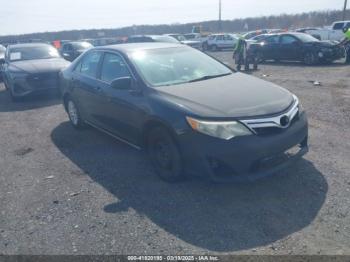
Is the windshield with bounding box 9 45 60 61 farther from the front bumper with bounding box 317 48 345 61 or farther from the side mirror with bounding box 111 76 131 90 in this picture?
the front bumper with bounding box 317 48 345 61

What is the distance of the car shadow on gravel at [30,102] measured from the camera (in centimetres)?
944

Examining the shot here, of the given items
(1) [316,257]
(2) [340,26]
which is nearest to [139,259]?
(1) [316,257]

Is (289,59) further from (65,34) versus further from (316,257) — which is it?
(65,34)

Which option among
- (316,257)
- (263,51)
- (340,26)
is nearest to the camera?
(316,257)

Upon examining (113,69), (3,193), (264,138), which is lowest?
(3,193)

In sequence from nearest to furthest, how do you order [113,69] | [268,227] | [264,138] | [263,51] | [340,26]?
[268,227] → [264,138] → [113,69] → [263,51] → [340,26]

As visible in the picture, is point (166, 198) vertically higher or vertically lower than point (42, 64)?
lower

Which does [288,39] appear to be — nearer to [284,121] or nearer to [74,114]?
[74,114]

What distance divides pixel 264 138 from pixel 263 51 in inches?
595

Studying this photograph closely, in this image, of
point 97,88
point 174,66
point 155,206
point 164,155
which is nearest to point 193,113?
point 164,155

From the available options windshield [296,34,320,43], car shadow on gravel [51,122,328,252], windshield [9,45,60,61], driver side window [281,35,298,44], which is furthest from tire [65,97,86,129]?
driver side window [281,35,298,44]

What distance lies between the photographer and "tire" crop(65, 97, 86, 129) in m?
6.57

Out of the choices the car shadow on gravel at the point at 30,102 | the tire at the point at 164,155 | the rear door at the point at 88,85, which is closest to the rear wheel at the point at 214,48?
the car shadow on gravel at the point at 30,102

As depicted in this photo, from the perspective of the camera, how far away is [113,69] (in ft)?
17.0
